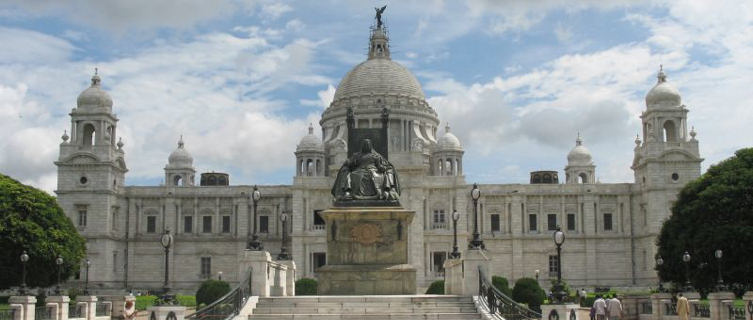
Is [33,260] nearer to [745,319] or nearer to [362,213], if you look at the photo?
[362,213]

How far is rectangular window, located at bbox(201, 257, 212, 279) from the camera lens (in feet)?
307

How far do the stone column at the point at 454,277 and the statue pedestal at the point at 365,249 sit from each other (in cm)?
279

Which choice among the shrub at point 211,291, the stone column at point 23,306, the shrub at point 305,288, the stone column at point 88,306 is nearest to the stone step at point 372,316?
the stone column at point 23,306

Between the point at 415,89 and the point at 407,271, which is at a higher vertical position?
the point at 415,89

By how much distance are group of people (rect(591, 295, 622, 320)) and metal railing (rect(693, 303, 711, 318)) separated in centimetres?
418

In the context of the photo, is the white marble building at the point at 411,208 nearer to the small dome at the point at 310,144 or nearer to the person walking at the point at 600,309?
the small dome at the point at 310,144

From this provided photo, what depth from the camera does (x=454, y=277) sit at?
37.2 meters

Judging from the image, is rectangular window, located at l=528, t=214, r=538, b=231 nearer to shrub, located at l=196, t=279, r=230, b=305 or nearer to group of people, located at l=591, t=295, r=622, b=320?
shrub, located at l=196, t=279, r=230, b=305

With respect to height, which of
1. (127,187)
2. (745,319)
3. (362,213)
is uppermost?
(127,187)

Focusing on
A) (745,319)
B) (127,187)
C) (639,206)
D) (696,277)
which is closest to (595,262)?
(639,206)

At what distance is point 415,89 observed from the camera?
11150 centimetres

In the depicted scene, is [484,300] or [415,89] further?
[415,89]

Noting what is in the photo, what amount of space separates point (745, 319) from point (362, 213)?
14.0 meters

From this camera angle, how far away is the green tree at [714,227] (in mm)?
51906
